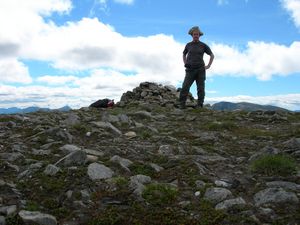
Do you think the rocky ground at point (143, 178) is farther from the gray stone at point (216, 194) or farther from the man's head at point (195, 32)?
the man's head at point (195, 32)

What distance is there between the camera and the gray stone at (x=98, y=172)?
802 centimetres

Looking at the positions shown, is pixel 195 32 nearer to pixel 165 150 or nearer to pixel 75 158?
pixel 165 150

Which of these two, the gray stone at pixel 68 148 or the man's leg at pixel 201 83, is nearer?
the gray stone at pixel 68 148

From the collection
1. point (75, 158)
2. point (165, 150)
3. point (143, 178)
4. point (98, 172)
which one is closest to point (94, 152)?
A: point (75, 158)

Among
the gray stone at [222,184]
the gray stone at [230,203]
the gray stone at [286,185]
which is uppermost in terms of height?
the gray stone at [286,185]

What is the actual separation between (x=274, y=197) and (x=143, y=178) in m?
2.44

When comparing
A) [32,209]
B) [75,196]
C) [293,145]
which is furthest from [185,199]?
[293,145]

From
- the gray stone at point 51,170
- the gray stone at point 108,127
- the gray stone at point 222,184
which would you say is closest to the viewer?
the gray stone at point 222,184

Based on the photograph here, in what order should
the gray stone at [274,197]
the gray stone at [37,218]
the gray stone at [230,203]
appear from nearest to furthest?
1. the gray stone at [37,218]
2. the gray stone at [230,203]
3. the gray stone at [274,197]

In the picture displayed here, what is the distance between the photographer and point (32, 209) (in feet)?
22.1

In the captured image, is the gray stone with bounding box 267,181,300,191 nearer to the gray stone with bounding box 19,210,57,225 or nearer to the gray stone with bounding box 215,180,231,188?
the gray stone with bounding box 215,180,231,188

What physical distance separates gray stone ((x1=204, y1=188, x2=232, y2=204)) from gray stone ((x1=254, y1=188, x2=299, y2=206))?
51 cm

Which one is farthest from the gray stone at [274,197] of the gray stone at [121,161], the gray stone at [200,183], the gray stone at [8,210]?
the gray stone at [8,210]

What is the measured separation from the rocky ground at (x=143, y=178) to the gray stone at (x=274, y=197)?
0.05ft
